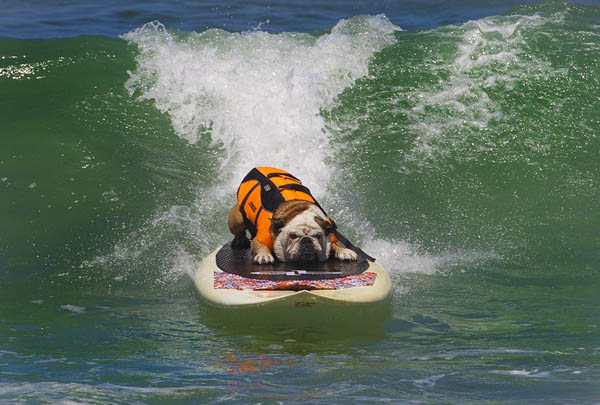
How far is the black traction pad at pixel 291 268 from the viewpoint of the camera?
643 cm

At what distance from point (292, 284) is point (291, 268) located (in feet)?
1.46

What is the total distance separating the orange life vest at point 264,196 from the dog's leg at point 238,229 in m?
0.10

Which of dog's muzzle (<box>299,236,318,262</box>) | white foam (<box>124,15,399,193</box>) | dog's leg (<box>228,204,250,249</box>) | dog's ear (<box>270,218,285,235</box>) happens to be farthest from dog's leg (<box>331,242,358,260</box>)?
white foam (<box>124,15,399,193</box>)

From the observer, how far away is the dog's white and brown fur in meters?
6.65

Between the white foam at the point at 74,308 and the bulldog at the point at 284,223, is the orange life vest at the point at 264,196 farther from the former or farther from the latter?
the white foam at the point at 74,308

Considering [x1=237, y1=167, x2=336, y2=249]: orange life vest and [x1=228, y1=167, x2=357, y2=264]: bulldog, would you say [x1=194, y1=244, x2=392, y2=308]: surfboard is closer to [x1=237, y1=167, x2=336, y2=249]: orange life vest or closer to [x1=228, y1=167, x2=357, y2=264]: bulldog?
[x1=228, y1=167, x2=357, y2=264]: bulldog

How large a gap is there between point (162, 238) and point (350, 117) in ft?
14.7

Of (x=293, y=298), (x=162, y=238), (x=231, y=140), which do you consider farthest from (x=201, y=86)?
(x=293, y=298)

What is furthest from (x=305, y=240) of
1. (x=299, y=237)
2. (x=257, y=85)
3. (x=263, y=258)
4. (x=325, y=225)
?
(x=257, y=85)

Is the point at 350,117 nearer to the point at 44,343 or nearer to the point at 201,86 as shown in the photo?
the point at 201,86

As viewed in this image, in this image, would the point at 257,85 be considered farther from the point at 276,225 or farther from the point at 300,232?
the point at 300,232

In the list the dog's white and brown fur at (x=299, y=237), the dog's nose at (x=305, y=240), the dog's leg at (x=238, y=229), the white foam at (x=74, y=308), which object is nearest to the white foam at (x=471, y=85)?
the dog's leg at (x=238, y=229)

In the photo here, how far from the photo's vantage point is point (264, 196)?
23.7ft

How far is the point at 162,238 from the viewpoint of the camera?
8.66 metres
